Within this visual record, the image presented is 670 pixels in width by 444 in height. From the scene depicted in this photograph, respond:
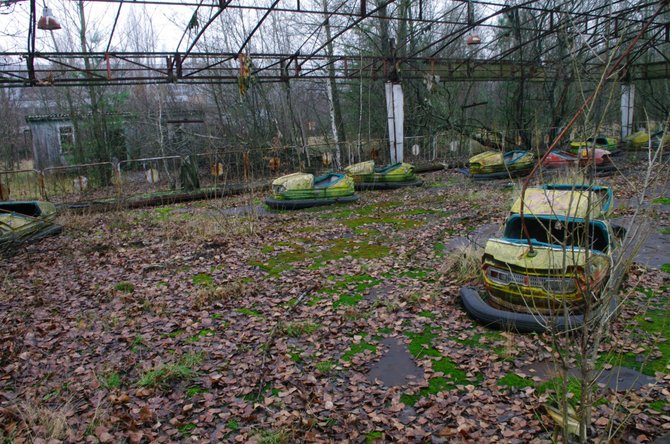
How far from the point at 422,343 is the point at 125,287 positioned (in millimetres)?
3101

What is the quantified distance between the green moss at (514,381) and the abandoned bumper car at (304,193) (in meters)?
6.50

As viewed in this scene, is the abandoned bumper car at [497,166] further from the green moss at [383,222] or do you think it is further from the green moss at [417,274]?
the green moss at [417,274]

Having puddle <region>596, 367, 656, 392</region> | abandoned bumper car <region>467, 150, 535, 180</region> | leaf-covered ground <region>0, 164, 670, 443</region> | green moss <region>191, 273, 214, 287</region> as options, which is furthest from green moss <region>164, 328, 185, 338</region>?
abandoned bumper car <region>467, 150, 535, 180</region>

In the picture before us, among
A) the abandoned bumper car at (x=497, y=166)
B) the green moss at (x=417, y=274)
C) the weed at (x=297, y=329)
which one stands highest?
the abandoned bumper car at (x=497, y=166)

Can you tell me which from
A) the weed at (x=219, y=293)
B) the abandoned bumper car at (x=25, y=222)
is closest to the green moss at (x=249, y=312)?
the weed at (x=219, y=293)

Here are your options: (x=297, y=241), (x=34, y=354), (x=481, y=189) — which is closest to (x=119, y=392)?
(x=34, y=354)

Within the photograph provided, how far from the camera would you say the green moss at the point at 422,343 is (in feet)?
11.2

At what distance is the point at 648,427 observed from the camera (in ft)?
7.89

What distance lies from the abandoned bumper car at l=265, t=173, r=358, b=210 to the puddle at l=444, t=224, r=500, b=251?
3312 mm

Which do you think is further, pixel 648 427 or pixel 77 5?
pixel 77 5

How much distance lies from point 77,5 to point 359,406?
1608cm

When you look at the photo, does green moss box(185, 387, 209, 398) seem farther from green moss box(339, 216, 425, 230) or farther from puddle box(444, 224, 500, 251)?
green moss box(339, 216, 425, 230)

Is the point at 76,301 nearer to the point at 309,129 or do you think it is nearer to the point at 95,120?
the point at 95,120

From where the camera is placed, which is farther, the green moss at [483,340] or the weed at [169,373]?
the green moss at [483,340]
